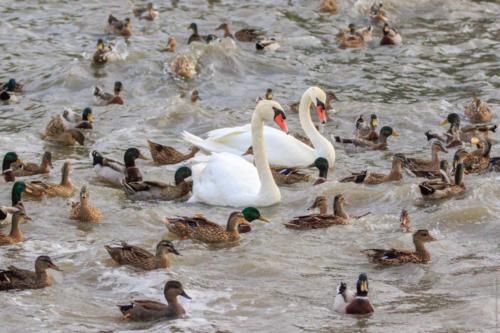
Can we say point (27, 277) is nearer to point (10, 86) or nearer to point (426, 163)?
point (426, 163)

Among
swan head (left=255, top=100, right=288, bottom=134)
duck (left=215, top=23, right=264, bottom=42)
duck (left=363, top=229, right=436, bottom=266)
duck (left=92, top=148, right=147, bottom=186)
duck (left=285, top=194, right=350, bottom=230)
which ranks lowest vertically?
duck (left=215, top=23, right=264, bottom=42)

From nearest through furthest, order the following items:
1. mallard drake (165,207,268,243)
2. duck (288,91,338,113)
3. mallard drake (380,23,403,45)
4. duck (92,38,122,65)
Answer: mallard drake (165,207,268,243) < duck (288,91,338,113) < duck (92,38,122,65) < mallard drake (380,23,403,45)

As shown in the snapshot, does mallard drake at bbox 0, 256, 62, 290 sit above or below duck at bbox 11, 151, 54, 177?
above

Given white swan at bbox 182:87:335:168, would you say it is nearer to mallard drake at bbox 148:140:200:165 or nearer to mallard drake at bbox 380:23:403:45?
mallard drake at bbox 148:140:200:165

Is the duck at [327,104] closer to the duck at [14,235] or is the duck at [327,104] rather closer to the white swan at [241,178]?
the white swan at [241,178]

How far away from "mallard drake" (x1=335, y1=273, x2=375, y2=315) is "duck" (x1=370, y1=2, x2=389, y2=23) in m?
16.2

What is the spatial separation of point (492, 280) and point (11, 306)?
4.43 m

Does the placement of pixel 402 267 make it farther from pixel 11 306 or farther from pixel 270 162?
pixel 270 162

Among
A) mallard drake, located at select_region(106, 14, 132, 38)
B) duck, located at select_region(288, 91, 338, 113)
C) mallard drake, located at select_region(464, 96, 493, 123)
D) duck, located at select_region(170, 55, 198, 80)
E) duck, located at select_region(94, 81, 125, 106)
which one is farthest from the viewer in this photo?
mallard drake, located at select_region(106, 14, 132, 38)

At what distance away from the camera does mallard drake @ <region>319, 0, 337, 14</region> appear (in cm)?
2766

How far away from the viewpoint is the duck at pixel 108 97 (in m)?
20.6

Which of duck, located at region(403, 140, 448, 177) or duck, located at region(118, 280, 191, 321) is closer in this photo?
duck, located at region(118, 280, 191, 321)

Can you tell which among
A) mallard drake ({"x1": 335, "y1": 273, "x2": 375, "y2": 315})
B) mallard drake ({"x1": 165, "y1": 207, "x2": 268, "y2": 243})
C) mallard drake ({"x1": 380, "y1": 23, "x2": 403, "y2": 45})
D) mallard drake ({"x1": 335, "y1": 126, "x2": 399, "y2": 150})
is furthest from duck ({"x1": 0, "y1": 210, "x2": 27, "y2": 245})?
mallard drake ({"x1": 380, "y1": 23, "x2": 403, "y2": 45})

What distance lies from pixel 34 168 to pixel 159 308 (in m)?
5.97
